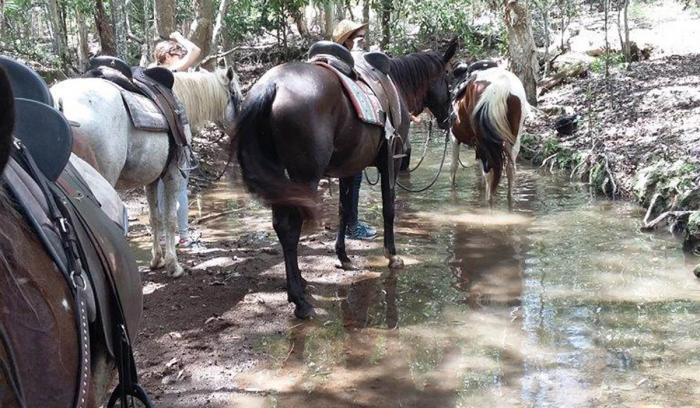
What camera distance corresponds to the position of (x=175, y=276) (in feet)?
18.2

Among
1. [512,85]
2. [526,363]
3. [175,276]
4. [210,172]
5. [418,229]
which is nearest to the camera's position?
[526,363]

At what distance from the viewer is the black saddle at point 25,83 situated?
2.01 metres

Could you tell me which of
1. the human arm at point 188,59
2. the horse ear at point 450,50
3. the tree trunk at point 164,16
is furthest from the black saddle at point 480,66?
the tree trunk at point 164,16

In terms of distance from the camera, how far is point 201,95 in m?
5.82

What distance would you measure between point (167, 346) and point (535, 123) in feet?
33.3

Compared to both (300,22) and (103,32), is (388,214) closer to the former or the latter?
(103,32)

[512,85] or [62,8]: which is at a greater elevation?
[62,8]

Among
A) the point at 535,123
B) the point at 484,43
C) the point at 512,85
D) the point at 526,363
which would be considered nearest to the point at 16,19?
the point at 484,43

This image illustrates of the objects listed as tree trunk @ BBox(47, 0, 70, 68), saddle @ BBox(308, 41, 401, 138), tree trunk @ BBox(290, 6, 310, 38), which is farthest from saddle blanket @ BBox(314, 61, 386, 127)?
tree trunk @ BBox(290, 6, 310, 38)

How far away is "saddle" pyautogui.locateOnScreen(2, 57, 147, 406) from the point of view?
138 centimetres

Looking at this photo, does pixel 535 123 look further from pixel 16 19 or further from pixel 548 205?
pixel 16 19

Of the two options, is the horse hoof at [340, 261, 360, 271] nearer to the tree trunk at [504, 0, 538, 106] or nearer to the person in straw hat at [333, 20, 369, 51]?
the person in straw hat at [333, 20, 369, 51]

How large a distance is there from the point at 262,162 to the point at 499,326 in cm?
199

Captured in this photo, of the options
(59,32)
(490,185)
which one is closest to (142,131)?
(490,185)
